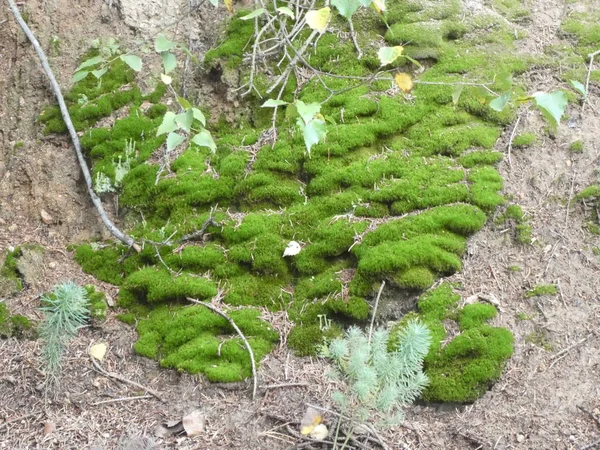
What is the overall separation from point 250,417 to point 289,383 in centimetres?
35

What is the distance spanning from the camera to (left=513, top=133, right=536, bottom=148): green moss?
16.4 ft

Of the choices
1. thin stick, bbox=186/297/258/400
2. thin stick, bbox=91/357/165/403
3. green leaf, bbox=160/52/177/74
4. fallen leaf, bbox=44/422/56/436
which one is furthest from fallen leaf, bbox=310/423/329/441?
green leaf, bbox=160/52/177/74

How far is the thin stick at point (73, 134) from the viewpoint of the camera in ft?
15.6

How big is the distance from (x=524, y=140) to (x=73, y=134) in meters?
4.34

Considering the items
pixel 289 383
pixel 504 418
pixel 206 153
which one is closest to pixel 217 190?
pixel 206 153

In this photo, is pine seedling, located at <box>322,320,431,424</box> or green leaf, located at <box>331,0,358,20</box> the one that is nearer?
green leaf, located at <box>331,0,358,20</box>

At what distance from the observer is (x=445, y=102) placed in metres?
5.32

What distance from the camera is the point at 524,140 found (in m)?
5.01

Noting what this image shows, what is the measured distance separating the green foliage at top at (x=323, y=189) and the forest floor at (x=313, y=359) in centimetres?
24

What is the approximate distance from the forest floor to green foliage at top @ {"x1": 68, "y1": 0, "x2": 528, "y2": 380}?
242 millimetres

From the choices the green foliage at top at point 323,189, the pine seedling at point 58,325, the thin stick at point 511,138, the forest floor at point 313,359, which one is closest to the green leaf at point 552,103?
the green foliage at top at point 323,189

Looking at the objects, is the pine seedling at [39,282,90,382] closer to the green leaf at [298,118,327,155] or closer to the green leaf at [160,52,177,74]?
the green leaf at [160,52,177,74]

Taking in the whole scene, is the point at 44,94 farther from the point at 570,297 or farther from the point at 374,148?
the point at 570,297

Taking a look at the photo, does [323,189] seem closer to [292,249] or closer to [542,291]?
[292,249]
